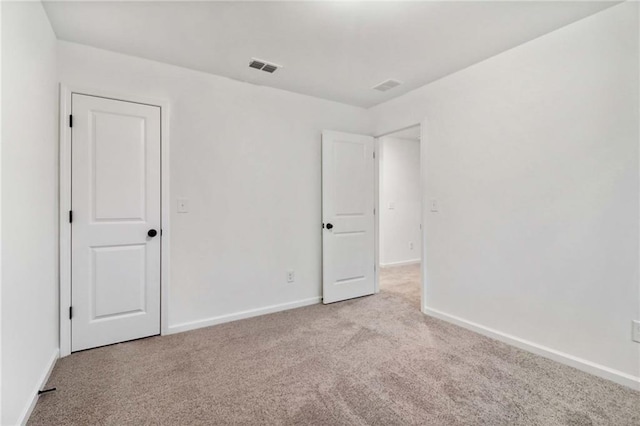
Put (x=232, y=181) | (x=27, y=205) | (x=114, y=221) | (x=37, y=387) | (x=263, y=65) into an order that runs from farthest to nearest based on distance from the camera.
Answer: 1. (x=232, y=181)
2. (x=263, y=65)
3. (x=114, y=221)
4. (x=37, y=387)
5. (x=27, y=205)

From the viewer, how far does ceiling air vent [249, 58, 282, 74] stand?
2633 millimetres

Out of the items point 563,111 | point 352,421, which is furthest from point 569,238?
point 352,421

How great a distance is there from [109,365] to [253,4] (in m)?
2.64

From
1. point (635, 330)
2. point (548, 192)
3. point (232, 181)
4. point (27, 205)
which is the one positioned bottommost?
point (635, 330)

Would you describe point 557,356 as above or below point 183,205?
below

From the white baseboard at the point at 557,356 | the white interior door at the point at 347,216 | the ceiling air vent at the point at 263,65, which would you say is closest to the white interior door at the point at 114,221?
the ceiling air vent at the point at 263,65

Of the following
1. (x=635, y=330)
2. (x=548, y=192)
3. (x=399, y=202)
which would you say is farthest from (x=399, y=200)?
(x=635, y=330)

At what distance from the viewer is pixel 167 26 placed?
7.03 feet

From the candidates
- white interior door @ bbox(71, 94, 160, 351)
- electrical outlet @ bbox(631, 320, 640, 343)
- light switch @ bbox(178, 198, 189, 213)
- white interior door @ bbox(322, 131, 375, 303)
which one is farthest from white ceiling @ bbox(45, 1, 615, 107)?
electrical outlet @ bbox(631, 320, 640, 343)

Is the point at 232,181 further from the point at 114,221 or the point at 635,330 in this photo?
the point at 635,330

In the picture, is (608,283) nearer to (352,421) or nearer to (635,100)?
(635,100)

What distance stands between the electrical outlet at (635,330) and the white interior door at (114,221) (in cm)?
345

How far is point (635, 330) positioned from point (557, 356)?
51cm

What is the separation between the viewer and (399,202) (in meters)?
5.76
